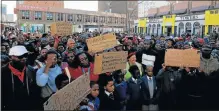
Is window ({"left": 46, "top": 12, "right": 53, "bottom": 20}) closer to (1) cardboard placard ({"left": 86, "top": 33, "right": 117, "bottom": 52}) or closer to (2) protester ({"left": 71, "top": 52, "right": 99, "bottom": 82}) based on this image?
(1) cardboard placard ({"left": 86, "top": 33, "right": 117, "bottom": 52})

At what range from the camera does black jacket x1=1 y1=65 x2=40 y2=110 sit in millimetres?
4348

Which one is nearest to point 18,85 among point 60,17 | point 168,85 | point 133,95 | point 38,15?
point 133,95

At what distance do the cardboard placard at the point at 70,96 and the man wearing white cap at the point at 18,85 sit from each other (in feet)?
3.08

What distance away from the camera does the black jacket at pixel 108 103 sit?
4395 mm

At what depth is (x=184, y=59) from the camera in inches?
201

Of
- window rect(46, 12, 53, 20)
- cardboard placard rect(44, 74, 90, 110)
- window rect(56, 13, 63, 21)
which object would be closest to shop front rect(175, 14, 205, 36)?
cardboard placard rect(44, 74, 90, 110)

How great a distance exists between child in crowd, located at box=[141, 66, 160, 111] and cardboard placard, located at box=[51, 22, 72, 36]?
4.86m

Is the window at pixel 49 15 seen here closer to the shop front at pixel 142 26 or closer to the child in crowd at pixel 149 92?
the shop front at pixel 142 26

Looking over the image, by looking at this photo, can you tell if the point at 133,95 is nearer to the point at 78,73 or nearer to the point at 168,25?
the point at 78,73

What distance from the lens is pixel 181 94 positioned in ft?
17.4

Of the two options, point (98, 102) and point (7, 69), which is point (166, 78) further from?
point (7, 69)

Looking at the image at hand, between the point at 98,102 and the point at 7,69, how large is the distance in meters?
1.33

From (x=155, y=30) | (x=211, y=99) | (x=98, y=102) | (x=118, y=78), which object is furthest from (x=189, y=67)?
(x=155, y=30)

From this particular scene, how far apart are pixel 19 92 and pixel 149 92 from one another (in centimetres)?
191
